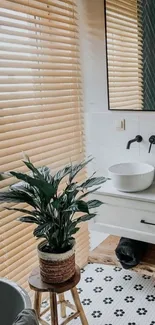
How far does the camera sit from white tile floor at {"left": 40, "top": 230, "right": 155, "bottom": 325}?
7.10ft

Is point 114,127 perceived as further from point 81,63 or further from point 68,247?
point 68,247

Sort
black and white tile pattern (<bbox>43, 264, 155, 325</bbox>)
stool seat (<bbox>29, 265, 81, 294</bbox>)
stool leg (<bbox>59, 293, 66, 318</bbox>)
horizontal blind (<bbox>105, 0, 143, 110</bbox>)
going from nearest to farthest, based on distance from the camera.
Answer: stool seat (<bbox>29, 265, 81, 294</bbox>)
stool leg (<bbox>59, 293, 66, 318</bbox>)
black and white tile pattern (<bbox>43, 264, 155, 325</bbox>)
horizontal blind (<bbox>105, 0, 143, 110</bbox>)

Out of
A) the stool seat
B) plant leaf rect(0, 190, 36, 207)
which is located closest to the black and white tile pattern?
the stool seat

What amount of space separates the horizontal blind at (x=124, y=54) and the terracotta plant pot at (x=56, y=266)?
1264mm

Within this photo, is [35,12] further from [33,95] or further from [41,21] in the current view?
[33,95]

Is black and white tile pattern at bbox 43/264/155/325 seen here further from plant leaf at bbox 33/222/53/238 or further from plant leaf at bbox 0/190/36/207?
plant leaf at bbox 0/190/36/207

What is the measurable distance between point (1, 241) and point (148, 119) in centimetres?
131

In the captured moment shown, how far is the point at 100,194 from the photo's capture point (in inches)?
89.7

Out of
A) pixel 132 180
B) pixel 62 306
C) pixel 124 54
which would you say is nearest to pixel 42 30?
pixel 124 54

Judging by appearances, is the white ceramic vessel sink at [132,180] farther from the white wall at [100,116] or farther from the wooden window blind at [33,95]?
the wooden window blind at [33,95]

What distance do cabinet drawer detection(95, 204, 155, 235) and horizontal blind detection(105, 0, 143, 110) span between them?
768mm

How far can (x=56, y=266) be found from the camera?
168 centimetres

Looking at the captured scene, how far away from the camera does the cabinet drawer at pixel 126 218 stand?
2.14m

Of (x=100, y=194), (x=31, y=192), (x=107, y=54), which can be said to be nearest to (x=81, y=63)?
(x=107, y=54)
